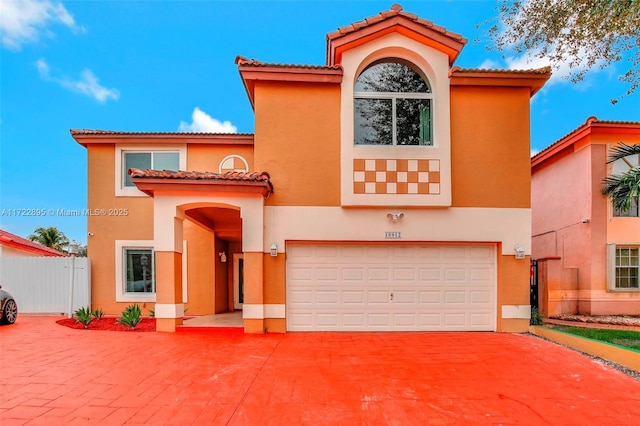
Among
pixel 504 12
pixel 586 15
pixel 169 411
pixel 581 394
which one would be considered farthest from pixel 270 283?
pixel 586 15

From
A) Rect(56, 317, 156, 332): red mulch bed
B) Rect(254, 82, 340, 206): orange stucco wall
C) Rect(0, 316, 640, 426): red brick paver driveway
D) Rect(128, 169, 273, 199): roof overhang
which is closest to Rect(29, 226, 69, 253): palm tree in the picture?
Rect(56, 317, 156, 332): red mulch bed

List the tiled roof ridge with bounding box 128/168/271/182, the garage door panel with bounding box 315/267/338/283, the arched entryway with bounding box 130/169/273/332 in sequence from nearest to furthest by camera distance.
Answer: the tiled roof ridge with bounding box 128/168/271/182
the arched entryway with bounding box 130/169/273/332
the garage door panel with bounding box 315/267/338/283

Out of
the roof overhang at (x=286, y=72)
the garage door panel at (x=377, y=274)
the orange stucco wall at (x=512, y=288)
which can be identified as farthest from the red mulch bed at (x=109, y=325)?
the orange stucco wall at (x=512, y=288)

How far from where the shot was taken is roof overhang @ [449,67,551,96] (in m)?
9.21

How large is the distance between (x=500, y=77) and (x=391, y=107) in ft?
10.2

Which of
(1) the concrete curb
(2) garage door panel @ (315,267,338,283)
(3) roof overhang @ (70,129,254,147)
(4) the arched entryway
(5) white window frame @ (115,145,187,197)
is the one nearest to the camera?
(1) the concrete curb

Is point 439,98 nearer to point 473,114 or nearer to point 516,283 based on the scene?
point 473,114

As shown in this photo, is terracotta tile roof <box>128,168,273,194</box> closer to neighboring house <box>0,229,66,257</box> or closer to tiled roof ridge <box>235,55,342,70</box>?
tiled roof ridge <box>235,55,342,70</box>

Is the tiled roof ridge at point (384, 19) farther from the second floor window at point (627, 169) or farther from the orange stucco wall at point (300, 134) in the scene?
the second floor window at point (627, 169)

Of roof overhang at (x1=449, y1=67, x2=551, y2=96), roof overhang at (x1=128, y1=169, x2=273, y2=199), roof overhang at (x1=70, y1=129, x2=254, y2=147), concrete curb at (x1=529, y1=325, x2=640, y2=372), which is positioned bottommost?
concrete curb at (x1=529, y1=325, x2=640, y2=372)

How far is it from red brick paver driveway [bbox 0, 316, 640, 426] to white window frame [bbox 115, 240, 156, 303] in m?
3.36

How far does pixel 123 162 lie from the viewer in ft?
39.1

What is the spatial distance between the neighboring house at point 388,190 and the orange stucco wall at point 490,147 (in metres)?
0.03

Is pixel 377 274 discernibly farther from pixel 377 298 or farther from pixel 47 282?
pixel 47 282
